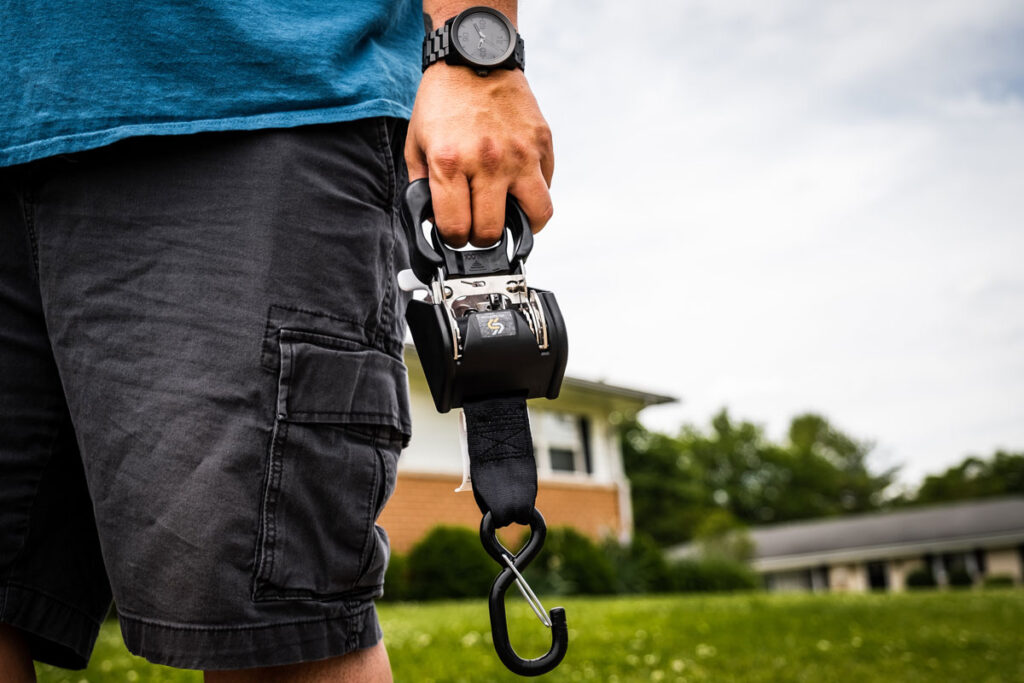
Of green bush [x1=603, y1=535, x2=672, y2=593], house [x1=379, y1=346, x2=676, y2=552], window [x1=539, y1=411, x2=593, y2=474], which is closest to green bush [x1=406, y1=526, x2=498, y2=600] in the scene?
house [x1=379, y1=346, x2=676, y2=552]

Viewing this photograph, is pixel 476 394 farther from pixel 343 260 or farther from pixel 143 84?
pixel 143 84

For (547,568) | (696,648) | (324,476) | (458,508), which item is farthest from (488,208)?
(458,508)

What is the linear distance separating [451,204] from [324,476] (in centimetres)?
39

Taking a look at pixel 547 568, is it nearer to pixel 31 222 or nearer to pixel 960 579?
pixel 31 222

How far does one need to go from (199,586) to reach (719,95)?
13991 mm

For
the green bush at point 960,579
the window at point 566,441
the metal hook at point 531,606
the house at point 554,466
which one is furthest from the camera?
the green bush at point 960,579

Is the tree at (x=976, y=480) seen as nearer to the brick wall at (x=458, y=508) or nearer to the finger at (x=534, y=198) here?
the brick wall at (x=458, y=508)

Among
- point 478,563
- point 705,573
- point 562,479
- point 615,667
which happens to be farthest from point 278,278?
point 705,573

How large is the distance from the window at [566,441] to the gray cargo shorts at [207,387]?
15894 millimetres

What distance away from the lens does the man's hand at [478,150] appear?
111 cm

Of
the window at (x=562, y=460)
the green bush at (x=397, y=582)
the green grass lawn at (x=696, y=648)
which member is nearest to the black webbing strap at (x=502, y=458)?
the green grass lawn at (x=696, y=648)

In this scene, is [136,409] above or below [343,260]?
below

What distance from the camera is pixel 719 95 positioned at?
1372cm

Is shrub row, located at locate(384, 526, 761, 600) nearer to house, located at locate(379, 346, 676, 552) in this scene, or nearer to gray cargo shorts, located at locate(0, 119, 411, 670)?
house, located at locate(379, 346, 676, 552)
